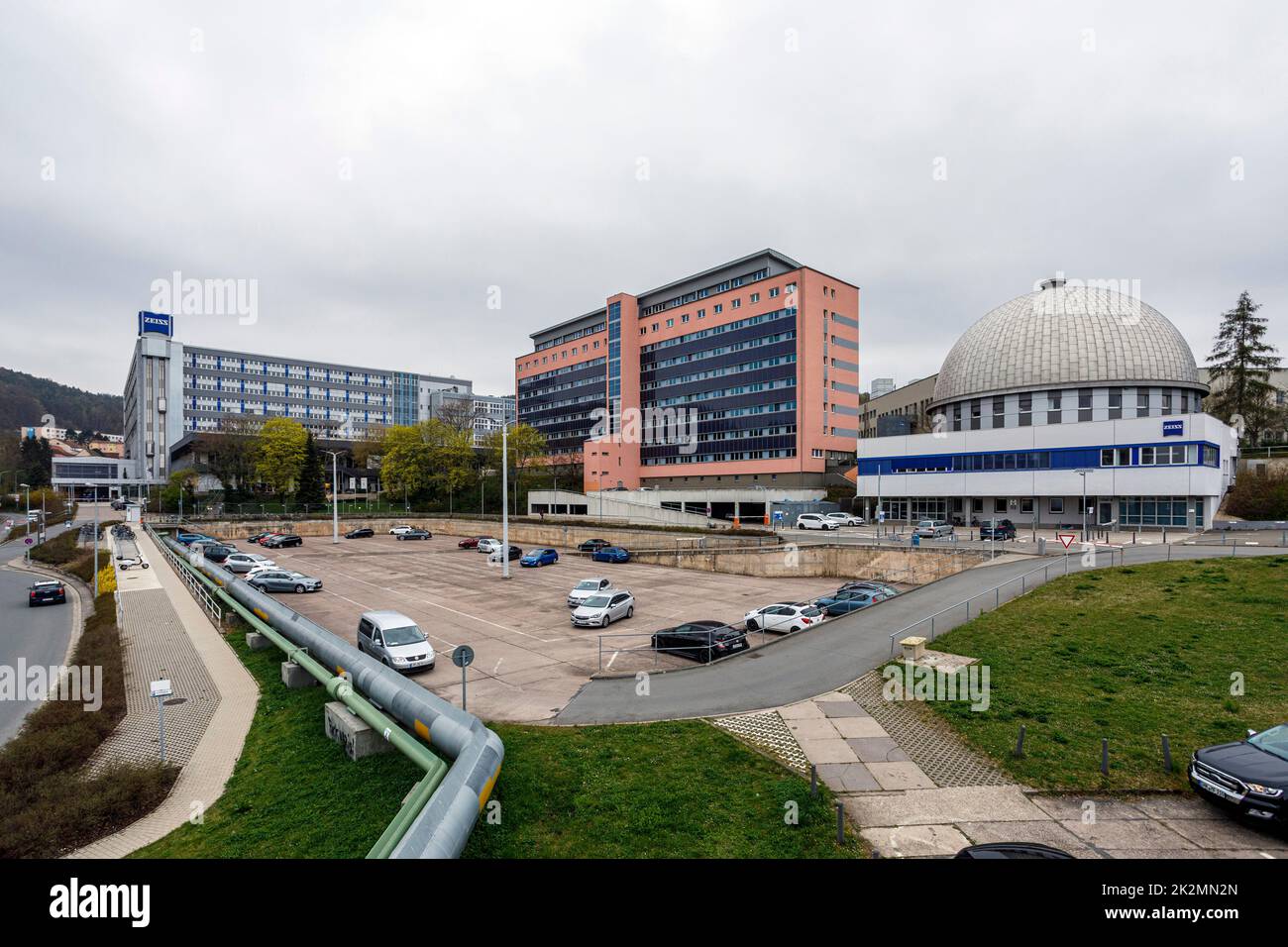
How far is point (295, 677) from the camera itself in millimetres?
17641

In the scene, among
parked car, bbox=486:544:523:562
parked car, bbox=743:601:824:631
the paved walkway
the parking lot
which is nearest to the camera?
the paved walkway

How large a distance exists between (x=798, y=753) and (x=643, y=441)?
278 ft

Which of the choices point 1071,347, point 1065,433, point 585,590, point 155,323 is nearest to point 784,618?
Result: point 585,590

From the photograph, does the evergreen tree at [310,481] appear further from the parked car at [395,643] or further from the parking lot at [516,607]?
the parked car at [395,643]

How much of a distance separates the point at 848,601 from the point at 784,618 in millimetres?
4450

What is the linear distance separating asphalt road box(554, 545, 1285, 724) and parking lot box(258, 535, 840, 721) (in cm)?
137

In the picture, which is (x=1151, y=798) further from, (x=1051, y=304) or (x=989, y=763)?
(x=1051, y=304)

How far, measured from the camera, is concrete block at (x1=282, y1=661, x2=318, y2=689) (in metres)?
17.6

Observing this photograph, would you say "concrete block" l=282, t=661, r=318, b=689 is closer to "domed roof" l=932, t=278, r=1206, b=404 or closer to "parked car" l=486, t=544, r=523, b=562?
"parked car" l=486, t=544, r=523, b=562

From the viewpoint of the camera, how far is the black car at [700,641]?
20188 millimetres

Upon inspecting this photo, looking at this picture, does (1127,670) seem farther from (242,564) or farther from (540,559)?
(242,564)

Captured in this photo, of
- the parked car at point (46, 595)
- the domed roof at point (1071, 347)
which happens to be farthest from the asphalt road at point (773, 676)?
the domed roof at point (1071, 347)

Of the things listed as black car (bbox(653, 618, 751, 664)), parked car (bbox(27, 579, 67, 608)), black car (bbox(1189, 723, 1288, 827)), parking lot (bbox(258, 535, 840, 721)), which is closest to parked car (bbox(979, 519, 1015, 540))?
parking lot (bbox(258, 535, 840, 721))
